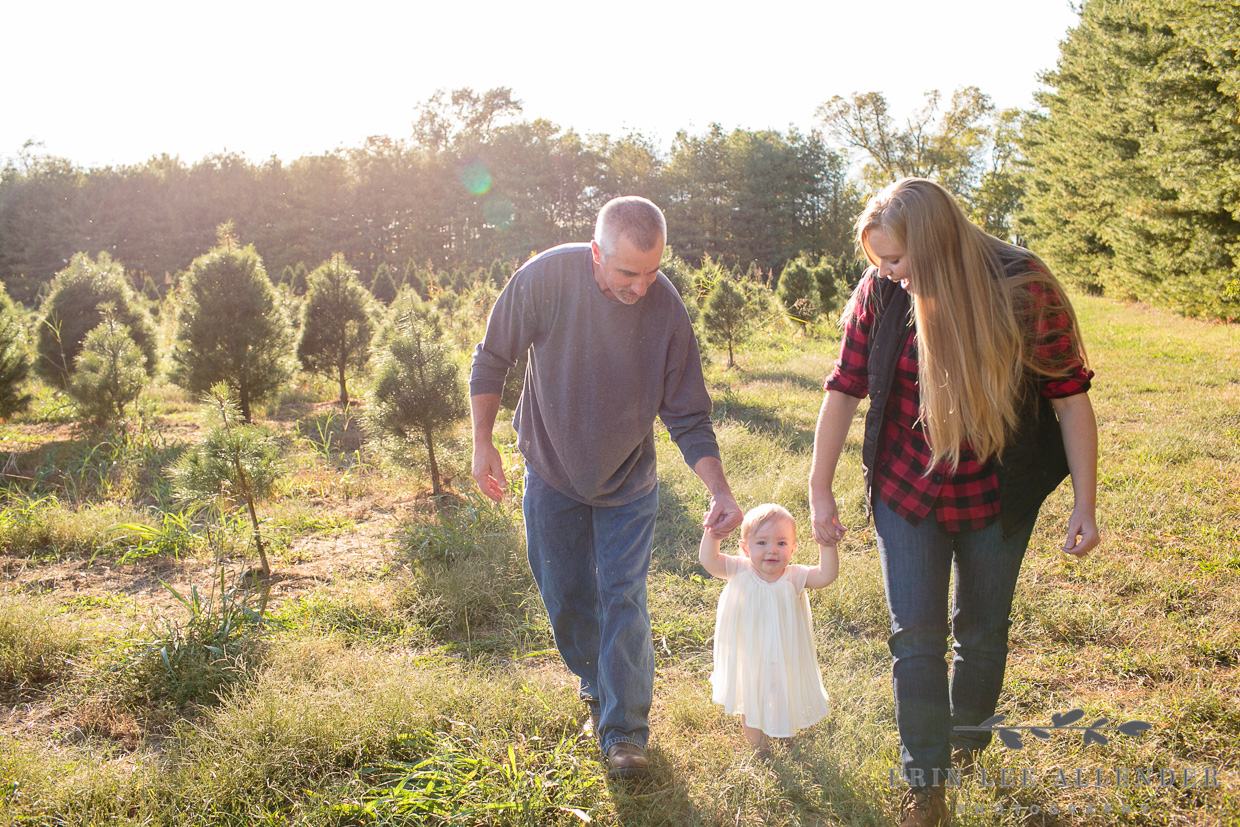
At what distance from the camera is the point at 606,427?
2469 mm

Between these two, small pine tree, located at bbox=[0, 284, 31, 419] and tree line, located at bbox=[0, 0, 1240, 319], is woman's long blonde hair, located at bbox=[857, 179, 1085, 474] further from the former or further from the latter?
tree line, located at bbox=[0, 0, 1240, 319]

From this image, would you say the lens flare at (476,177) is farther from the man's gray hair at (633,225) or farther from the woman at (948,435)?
the woman at (948,435)

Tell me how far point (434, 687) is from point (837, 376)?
6.15 feet

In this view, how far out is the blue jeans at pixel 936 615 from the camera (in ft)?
6.77

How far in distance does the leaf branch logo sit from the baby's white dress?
1.56 feet

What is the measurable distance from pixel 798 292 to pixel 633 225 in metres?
14.4

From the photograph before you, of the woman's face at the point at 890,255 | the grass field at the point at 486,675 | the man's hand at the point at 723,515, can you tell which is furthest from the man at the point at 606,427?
the woman's face at the point at 890,255

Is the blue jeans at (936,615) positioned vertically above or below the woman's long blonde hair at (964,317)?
below

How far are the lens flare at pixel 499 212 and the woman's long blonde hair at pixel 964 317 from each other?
31.4 meters

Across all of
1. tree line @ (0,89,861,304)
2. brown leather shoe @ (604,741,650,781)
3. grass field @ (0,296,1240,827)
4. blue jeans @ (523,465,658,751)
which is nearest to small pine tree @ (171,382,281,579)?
grass field @ (0,296,1240,827)

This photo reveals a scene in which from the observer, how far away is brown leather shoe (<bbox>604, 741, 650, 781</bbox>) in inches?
94.7

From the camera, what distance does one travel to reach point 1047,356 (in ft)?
6.48

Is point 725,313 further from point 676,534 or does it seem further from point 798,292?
point 676,534

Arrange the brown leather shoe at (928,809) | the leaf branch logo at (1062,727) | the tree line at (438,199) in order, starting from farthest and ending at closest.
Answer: the tree line at (438,199)
the brown leather shoe at (928,809)
the leaf branch logo at (1062,727)
